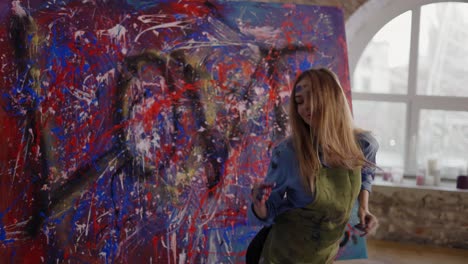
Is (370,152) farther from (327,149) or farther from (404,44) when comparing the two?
(404,44)

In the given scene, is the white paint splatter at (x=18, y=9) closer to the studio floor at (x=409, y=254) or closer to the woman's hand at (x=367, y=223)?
the woman's hand at (x=367, y=223)

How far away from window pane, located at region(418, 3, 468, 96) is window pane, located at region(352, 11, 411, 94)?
118 mm

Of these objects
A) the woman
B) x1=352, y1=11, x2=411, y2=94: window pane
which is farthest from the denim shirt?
x1=352, y1=11, x2=411, y2=94: window pane

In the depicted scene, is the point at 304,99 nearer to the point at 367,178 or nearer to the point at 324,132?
the point at 324,132

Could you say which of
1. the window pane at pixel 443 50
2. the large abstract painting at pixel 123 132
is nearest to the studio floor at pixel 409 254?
the large abstract painting at pixel 123 132

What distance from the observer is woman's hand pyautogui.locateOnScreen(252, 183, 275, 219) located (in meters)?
1.66

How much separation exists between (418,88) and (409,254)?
127 cm

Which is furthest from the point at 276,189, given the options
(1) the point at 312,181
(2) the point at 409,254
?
(2) the point at 409,254

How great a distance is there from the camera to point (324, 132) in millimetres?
1706

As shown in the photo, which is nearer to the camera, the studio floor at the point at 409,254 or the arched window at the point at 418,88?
the studio floor at the point at 409,254

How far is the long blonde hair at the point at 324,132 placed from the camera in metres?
1.68

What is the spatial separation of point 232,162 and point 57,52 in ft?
3.28

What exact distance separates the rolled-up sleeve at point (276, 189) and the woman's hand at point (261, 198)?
0.06 ft

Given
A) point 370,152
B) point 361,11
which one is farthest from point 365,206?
point 361,11
